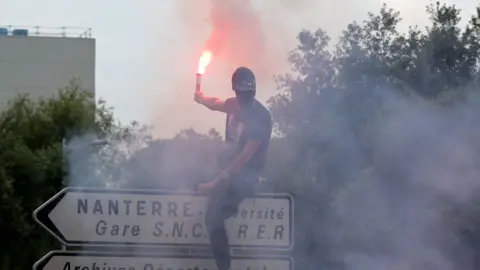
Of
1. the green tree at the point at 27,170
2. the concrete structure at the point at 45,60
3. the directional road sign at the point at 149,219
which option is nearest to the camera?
the directional road sign at the point at 149,219

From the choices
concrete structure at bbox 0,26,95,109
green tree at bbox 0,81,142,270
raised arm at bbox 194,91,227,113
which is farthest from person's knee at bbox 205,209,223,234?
concrete structure at bbox 0,26,95,109

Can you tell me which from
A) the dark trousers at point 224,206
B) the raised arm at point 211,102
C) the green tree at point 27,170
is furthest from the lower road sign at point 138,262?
the green tree at point 27,170

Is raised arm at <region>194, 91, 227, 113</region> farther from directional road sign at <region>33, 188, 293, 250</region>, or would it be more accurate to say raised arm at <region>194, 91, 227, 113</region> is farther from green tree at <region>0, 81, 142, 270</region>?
green tree at <region>0, 81, 142, 270</region>

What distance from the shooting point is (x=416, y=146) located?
10891mm

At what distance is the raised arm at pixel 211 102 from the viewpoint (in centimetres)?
781

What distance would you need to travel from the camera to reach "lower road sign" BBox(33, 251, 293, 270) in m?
7.35

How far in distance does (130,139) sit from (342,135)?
307 cm

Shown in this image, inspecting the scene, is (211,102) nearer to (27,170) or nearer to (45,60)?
(27,170)

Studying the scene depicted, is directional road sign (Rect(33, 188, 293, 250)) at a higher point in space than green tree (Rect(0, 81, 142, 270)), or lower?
higher

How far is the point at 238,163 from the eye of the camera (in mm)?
7320

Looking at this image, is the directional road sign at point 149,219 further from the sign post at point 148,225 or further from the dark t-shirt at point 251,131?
the dark t-shirt at point 251,131

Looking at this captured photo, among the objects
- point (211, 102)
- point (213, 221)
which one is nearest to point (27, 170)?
point (211, 102)

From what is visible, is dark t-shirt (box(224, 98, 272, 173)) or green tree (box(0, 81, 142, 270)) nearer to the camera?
dark t-shirt (box(224, 98, 272, 173))

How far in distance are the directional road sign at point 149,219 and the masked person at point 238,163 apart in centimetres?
9
